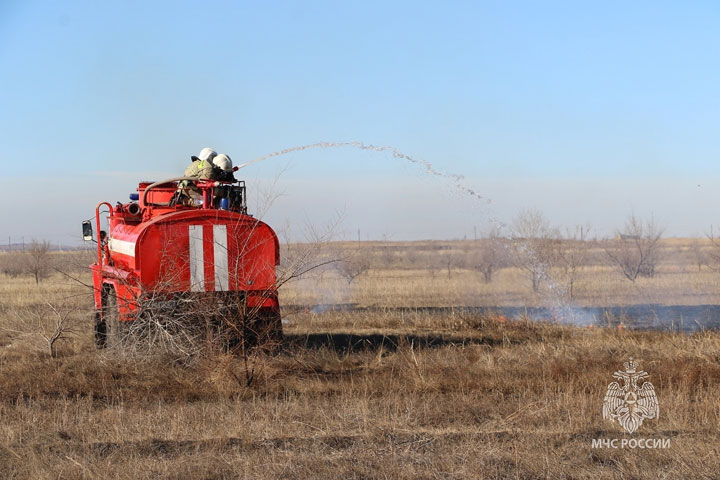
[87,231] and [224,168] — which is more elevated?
[224,168]

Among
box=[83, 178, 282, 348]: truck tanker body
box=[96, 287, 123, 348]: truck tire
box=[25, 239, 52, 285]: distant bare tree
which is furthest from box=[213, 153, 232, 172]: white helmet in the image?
box=[25, 239, 52, 285]: distant bare tree

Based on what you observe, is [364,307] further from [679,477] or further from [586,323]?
[679,477]

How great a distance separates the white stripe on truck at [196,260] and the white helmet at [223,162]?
1.68 m

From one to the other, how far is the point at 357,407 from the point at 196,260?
13.4 ft

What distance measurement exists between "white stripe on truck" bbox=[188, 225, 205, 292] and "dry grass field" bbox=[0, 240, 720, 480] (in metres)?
1.19

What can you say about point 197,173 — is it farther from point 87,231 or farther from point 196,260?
point 87,231

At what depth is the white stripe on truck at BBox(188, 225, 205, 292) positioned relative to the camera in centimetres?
1185

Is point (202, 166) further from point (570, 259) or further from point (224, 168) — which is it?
point (570, 259)

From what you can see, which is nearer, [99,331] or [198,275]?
[198,275]

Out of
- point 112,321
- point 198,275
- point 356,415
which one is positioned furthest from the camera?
point 112,321

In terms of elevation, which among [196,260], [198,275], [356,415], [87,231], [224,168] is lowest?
Answer: [356,415]

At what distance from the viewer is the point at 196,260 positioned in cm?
1195

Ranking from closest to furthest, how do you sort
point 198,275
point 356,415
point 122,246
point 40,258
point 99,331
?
1. point 356,415
2. point 198,275
3. point 122,246
4. point 99,331
5. point 40,258

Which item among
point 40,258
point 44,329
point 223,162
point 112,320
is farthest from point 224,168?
point 40,258
